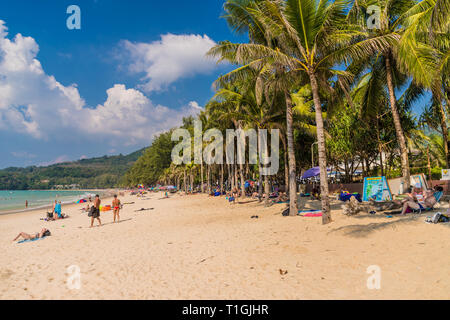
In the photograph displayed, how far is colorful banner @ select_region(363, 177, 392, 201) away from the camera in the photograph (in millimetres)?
12070

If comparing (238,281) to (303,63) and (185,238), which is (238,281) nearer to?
(185,238)

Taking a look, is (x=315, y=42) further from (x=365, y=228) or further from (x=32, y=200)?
(x=32, y=200)

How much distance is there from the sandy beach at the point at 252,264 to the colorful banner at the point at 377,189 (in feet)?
11.5

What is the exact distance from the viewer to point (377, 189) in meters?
12.7

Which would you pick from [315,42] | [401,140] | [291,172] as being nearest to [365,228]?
[291,172]

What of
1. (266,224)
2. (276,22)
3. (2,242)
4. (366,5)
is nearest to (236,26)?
(276,22)

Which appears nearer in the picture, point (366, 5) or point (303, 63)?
point (303, 63)

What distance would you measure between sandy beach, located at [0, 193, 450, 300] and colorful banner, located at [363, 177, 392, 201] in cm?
351

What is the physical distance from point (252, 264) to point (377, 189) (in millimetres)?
9853

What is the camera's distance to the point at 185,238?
29.8 ft

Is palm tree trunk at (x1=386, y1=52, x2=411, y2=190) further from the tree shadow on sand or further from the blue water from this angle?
the blue water
